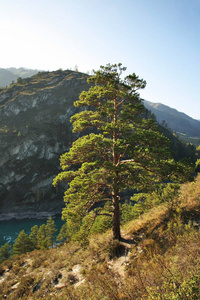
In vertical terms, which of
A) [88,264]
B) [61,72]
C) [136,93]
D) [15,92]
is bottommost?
[88,264]

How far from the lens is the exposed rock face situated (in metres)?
75.2

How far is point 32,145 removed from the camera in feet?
288

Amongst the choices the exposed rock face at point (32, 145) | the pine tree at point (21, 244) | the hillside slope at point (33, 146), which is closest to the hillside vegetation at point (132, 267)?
the pine tree at point (21, 244)

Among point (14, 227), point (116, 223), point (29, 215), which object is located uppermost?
point (116, 223)

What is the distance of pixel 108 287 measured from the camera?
5180mm

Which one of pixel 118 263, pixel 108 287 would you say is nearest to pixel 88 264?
pixel 118 263

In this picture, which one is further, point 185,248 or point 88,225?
point 88,225

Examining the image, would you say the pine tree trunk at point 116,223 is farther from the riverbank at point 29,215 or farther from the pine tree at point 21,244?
the riverbank at point 29,215

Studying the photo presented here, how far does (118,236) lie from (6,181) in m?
86.2

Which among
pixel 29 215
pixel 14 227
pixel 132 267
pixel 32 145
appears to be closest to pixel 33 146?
pixel 32 145

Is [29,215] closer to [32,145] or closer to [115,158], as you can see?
[32,145]

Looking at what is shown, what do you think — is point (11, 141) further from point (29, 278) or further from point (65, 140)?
point (29, 278)

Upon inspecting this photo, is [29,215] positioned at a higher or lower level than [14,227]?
lower

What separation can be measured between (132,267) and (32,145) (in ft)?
296
